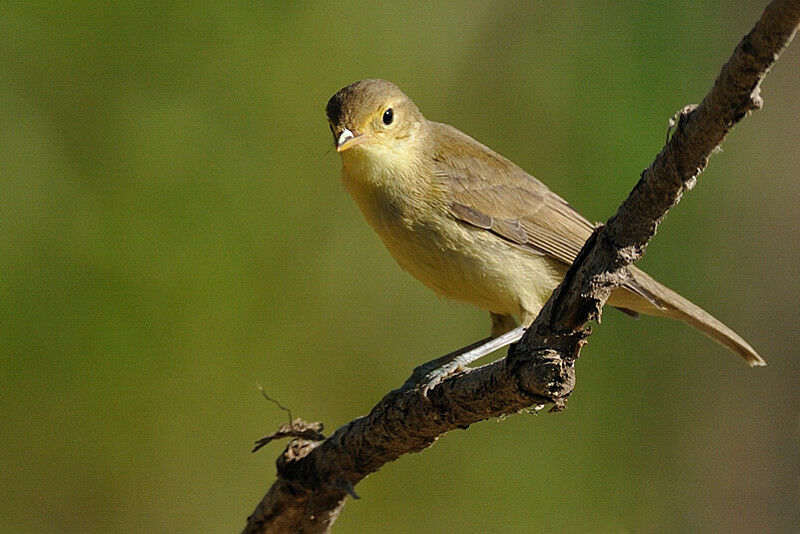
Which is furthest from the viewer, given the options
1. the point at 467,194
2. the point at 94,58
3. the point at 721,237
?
the point at 721,237

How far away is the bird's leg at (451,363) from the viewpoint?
3641 millimetres

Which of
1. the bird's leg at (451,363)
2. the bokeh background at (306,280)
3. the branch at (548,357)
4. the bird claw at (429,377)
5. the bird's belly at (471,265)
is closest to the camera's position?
the branch at (548,357)

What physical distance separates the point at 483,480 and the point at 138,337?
73.0 inches

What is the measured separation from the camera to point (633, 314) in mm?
4418

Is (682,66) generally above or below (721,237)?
above

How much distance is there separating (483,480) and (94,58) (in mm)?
2878

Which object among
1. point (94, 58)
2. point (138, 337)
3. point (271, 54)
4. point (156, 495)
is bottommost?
point (156, 495)

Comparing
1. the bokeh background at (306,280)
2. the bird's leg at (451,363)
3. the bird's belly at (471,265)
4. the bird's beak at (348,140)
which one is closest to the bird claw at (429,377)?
the bird's leg at (451,363)

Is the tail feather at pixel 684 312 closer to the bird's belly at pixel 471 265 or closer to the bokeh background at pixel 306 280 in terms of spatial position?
the bird's belly at pixel 471 265

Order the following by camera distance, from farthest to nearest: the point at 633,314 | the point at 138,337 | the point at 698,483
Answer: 1. the point at 698,483
2. the point at 138,337
3. the point at 633,314

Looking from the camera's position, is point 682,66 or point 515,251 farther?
point 682,66

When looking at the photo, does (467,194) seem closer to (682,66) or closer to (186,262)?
(186,262)

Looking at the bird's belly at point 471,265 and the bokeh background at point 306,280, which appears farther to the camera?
the bokeh background at point 306,280

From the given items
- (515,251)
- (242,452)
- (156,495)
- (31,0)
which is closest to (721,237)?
(515,251)
